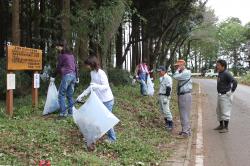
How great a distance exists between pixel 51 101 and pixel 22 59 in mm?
1263

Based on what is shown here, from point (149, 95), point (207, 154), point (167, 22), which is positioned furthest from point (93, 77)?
point (167, 22)

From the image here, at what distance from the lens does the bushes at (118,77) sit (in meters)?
24.7

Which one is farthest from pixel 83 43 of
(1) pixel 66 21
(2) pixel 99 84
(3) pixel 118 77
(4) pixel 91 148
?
(4) pixel 91 148

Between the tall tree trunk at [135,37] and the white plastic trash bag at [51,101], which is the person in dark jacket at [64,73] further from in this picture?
the tall tree trunk at [135,37]

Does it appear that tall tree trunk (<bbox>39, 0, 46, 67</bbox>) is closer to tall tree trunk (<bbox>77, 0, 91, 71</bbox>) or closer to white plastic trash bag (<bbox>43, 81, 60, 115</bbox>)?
tall tree trunk (<bbox>77, 0, 91, 71</bbox>)

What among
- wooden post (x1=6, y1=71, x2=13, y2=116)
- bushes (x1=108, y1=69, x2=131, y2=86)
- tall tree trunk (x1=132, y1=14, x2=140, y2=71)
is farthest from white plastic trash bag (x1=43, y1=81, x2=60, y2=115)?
tall tree trunk (x1=132, y1=14, x2=140, y2=71)

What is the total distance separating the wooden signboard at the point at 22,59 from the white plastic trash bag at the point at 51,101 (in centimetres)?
83

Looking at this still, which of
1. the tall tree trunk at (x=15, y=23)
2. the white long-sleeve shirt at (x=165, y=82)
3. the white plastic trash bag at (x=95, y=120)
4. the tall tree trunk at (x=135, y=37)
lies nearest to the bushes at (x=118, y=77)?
the tall tree trunk at (x=135, y=37)

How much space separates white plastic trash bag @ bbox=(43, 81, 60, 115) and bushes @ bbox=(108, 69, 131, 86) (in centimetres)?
1174

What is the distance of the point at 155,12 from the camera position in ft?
106

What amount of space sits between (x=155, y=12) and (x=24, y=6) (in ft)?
30.2

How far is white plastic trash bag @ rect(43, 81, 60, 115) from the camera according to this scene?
1240 centimetres

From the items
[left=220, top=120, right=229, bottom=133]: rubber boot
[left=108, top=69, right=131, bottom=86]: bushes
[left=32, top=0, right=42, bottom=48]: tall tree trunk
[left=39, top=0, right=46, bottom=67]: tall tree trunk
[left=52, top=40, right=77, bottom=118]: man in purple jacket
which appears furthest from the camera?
[left=108, top=69, right=131, bottom=86]: bushes

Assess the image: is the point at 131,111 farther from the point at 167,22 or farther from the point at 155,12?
the point at 167,22
